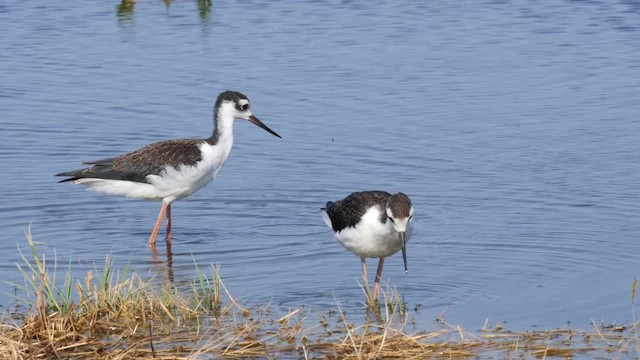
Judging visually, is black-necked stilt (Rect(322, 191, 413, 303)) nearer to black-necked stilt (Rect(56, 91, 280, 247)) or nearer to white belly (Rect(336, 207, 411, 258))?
white belly (Rect(336, 207, 411, 258))

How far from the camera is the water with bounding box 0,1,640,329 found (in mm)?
9688

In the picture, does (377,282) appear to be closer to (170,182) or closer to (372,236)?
(372,236)

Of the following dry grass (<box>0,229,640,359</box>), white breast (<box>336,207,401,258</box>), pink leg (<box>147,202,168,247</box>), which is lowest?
pink leg (<box>147,202,168,247</box>)

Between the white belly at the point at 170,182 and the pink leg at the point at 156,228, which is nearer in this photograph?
the pink leg at the point at 156,228

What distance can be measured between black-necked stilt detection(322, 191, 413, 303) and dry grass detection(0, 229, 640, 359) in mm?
620

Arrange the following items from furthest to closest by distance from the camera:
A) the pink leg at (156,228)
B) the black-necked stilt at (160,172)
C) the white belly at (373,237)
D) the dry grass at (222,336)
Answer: the black-necked stilt at (160,172) → the pink leg at (156,228) → the white belly at (373,237) → the dry grass at (222,336)

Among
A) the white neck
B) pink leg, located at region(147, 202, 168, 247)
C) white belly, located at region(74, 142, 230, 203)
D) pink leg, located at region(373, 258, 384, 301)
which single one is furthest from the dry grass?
the white neck

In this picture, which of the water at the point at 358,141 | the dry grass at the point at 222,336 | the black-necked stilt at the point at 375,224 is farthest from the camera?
the water at the point at 358,141

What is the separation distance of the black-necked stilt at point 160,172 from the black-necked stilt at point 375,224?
8.31 feet

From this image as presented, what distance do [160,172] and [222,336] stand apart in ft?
→ 13.4

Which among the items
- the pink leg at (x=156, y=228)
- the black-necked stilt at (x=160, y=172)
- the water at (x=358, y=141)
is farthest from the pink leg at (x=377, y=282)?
the black-necked stilt at (x=160, y=172)

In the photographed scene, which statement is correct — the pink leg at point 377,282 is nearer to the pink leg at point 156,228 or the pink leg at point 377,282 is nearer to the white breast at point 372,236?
the white breast at point 372,236

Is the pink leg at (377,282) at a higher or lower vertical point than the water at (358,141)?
higher

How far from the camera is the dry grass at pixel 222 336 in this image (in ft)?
23.7
